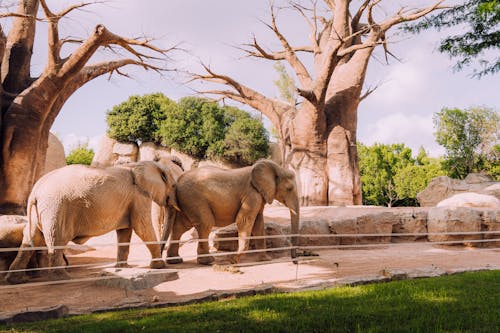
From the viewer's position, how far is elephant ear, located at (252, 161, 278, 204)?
8.22m

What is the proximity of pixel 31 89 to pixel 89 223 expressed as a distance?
585 cm

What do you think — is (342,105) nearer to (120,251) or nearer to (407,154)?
(120,251)

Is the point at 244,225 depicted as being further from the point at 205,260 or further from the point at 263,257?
the point at 205,260

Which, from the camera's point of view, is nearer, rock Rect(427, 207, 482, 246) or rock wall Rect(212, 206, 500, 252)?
rock wall Rect(212, 206, 500, 252)

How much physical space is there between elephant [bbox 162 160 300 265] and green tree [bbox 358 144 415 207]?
29.4 meters

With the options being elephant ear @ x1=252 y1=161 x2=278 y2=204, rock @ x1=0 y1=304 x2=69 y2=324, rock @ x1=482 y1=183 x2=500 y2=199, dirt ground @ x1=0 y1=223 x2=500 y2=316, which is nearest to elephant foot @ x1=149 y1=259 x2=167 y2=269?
dirt ground @ x1=0 y1=223 x2=500 y2=316

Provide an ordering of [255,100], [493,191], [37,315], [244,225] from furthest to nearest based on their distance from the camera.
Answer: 1. [493,191]
2. [255,100]
3. [244,225]
4. [37,315]

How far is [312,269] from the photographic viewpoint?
7.65 metres

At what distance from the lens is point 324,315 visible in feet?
13.2

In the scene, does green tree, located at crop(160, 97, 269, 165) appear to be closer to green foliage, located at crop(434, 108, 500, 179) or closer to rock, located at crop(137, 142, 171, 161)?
rock, located at crop(137, 142, 171, 161)

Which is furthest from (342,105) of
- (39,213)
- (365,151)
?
(365,151)

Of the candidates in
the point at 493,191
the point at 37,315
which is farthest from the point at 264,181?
the point at 493,191

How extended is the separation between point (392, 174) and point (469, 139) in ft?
30.0

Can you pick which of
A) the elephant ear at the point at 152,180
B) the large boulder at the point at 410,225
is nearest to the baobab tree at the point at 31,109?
the elephant ear at the point at 152,180
